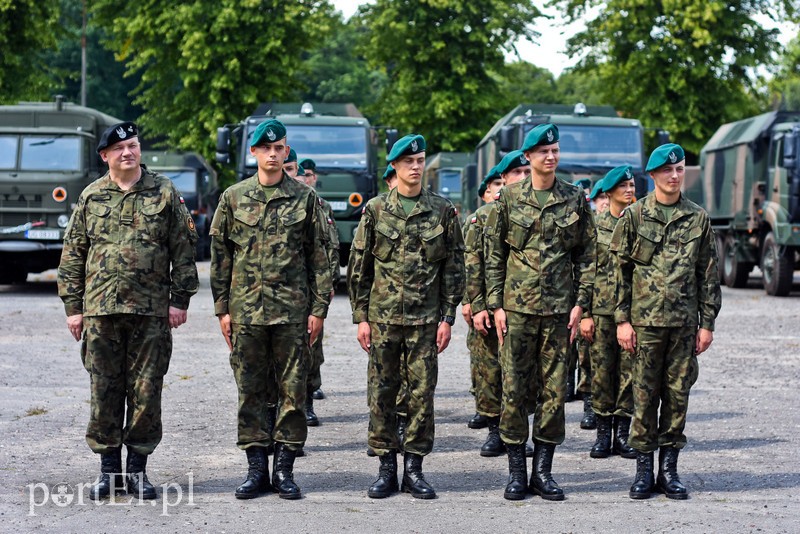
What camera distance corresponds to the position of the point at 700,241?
7469 mm

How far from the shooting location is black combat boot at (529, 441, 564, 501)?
728 cm

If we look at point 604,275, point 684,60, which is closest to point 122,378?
point 604,275

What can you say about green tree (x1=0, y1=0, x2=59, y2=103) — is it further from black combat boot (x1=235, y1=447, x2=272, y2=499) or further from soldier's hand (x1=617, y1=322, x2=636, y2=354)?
soldier's hand (x1=617, y1=322, x2=636, y2=354)

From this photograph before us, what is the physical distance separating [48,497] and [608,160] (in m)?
14.8

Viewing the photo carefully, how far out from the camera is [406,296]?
7.41 meters

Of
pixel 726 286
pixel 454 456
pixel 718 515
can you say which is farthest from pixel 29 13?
pixel 718 515

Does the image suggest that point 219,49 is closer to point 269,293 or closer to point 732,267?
point 732,267

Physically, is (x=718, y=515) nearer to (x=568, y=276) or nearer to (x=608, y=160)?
(x=568, y=276)

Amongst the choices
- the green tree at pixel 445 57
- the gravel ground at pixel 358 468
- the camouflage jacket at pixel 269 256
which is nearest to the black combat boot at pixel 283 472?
the gravel ground at pixel 358 468

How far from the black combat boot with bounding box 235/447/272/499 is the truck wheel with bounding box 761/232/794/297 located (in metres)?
16.8

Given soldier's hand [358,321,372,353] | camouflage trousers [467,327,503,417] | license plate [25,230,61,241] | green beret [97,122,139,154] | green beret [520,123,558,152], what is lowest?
camouflage trousers [467,327,503,417]

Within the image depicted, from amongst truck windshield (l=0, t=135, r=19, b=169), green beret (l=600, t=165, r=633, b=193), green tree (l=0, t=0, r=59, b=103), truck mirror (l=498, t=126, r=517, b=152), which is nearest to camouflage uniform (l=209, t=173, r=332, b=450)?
green beret (l=600, t=165, r=633, b=193)

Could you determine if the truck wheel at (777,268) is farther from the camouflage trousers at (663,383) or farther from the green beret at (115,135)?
the green beret at (115,135)

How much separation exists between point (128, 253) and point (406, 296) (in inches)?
58.6
